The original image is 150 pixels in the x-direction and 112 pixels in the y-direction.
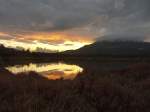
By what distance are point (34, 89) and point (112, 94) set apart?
2652 mm

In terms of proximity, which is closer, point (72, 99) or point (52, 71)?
point (72, 99)

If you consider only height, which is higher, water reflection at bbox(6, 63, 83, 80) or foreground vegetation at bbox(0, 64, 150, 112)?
foreground vegetation at bbox(0, 64, 150, 112)

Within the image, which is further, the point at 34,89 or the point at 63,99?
the point at 34,89

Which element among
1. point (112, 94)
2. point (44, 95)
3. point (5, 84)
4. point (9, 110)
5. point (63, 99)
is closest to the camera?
point (9, 110)

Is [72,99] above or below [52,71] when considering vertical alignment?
above

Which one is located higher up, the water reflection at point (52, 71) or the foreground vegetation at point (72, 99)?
the foreground vegetation at point (72, 99)

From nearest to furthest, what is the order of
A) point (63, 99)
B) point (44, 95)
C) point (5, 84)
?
point (63, 99), point (44, 95), point (5, 84)

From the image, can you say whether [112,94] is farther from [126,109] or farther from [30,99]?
[30,99]

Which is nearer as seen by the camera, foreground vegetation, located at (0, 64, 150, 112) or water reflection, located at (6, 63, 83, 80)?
foreground vegetation, located at (0, 64, 150, 112)

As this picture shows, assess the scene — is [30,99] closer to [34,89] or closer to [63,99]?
[63,99]

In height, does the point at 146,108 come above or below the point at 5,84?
below

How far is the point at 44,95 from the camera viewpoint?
9484mm

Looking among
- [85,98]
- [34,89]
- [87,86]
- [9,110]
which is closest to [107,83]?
[87,86]

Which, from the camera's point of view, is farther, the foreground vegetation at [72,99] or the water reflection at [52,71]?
the water reflection at [52,71]
